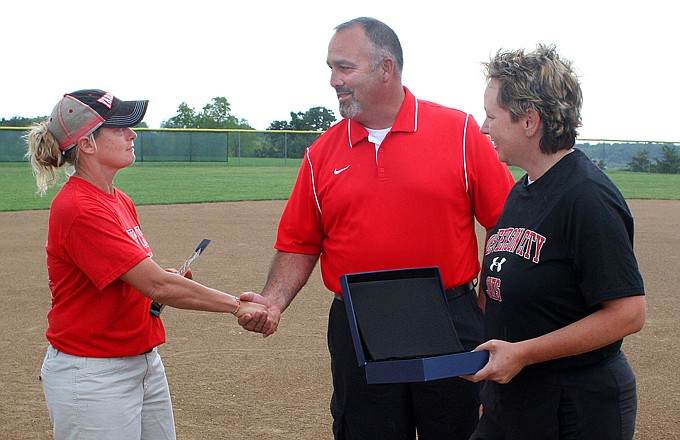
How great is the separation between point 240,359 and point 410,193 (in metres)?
3.35

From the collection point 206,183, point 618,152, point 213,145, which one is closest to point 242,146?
point 213,145

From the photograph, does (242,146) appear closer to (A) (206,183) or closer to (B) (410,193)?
(A) (206,183)

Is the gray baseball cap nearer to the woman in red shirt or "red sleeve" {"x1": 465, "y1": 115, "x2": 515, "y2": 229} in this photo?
the woman in red shirt

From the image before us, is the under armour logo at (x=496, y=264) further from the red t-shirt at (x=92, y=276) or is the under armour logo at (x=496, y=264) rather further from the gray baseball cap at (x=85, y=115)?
the gray baseball cap at (x=85, y=115)

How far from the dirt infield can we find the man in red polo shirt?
1.55 meters

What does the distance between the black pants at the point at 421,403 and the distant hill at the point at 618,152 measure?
99.0ft

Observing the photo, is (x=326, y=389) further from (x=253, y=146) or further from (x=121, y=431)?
(x=253, y=146)

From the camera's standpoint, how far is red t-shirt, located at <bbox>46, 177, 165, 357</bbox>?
3.20 meters

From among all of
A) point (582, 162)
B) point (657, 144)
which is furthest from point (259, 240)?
point (657, 144)

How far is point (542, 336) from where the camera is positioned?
2574mm

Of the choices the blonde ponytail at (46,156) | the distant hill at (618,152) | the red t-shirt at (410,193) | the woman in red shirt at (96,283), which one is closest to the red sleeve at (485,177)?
the red t-shirt at (410,193)

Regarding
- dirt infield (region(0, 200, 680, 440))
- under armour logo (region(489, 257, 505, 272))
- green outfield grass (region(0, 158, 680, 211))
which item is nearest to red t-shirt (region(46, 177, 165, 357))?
under armour logo (region(489, 257, 505, 272))

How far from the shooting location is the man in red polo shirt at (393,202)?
11.3ft

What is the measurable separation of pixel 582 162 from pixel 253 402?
344cm
